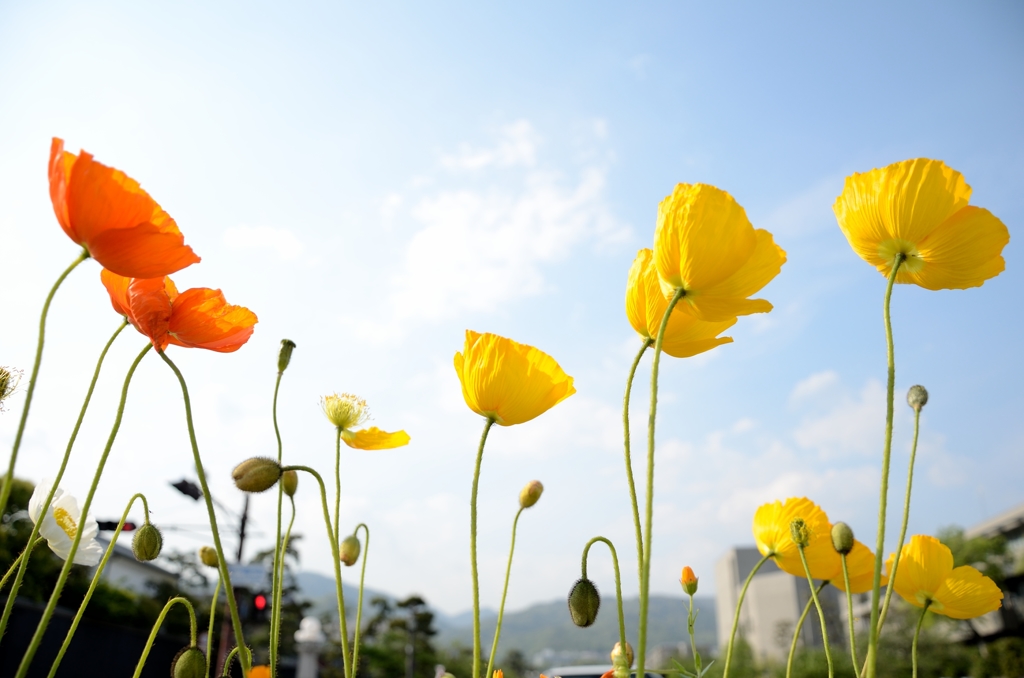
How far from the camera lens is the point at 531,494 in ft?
3.63

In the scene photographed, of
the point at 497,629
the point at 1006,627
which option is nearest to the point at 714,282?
the point at 497,629

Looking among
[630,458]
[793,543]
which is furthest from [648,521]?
[793,543]

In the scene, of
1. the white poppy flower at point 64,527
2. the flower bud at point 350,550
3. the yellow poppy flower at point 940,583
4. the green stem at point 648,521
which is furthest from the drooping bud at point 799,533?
the white poppy flower at point 64,527

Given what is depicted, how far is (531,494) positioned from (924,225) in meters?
0.67

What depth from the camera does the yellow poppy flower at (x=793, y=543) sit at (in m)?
1.04

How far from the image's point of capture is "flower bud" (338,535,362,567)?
1044 millimetres

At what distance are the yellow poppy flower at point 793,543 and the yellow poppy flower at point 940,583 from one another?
89mm

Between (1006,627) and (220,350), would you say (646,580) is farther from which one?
(1006,627)

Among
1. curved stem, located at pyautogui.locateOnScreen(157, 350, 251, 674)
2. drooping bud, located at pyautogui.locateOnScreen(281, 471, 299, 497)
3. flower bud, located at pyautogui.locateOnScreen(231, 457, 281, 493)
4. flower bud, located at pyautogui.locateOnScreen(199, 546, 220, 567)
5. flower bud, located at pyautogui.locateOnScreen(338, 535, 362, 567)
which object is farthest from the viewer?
flower bud, located at pyautogui.locateOnScreen(199, 546, 220, 567)

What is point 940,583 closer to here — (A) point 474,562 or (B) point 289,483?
(A) point 474,562

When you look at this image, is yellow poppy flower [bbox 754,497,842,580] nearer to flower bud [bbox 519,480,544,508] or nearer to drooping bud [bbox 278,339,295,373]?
flower bud [bbox 519,480,544,508]

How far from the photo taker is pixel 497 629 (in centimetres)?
77

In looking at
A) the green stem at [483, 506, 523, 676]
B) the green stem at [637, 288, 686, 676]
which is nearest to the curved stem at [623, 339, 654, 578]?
the green stem at [637, 288, 686, 676]

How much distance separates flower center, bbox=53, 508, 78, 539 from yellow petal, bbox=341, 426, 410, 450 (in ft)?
1.19
